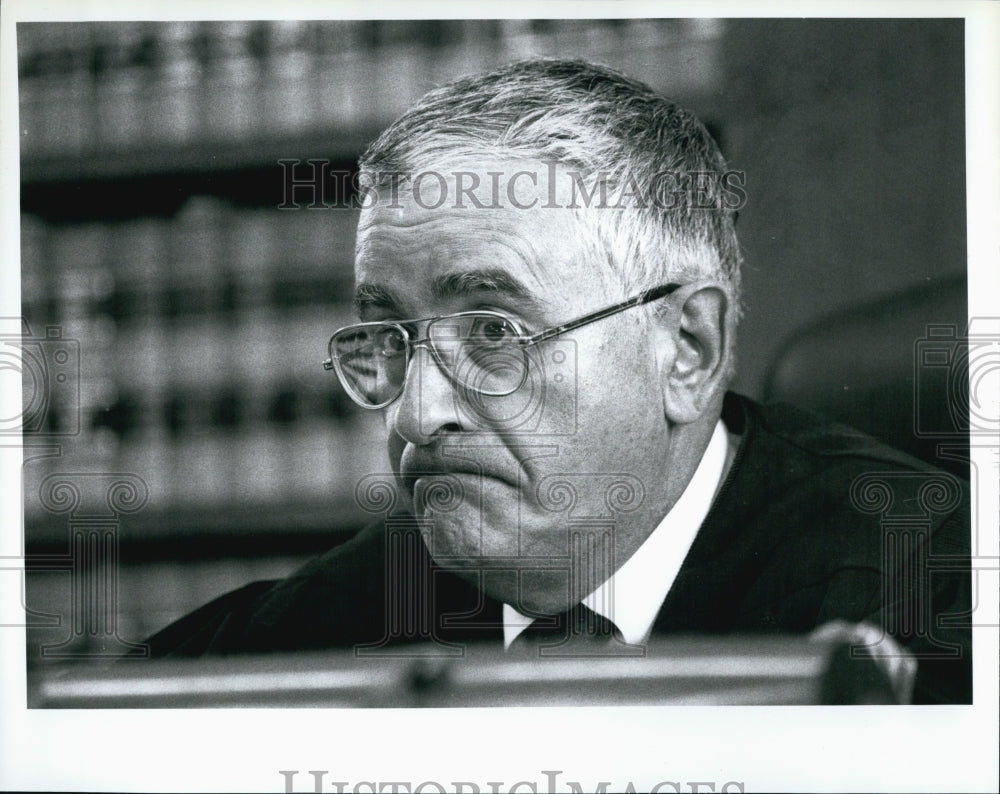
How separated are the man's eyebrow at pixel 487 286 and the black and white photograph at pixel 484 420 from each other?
126 mm

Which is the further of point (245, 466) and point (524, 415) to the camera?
point (245, 466)

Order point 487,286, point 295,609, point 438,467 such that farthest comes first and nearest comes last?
point 295,609, point 438,467, point 487,286

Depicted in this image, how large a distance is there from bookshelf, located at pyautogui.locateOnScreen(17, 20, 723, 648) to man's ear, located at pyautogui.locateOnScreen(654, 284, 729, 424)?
0.80 metres

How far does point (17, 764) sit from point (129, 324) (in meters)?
1.45

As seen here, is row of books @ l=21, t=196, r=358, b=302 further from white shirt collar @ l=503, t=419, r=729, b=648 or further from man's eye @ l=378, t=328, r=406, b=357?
white shirt collar @ l=503, t=419, r=729, b=648

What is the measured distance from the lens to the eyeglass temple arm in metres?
3.14

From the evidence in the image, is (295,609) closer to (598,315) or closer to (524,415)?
(524,415)

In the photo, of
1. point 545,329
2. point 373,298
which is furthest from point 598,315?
point 373,298

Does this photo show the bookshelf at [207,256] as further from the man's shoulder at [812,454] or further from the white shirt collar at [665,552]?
the man's shoulder at [812,454]

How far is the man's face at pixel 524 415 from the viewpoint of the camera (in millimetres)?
3143

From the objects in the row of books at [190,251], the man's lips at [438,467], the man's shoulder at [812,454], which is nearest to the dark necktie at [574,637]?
the man's lips at [438,467]

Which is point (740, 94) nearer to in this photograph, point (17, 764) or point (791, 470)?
point (791, 470)

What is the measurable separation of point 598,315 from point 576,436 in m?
0.37

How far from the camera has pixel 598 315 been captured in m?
3.14
